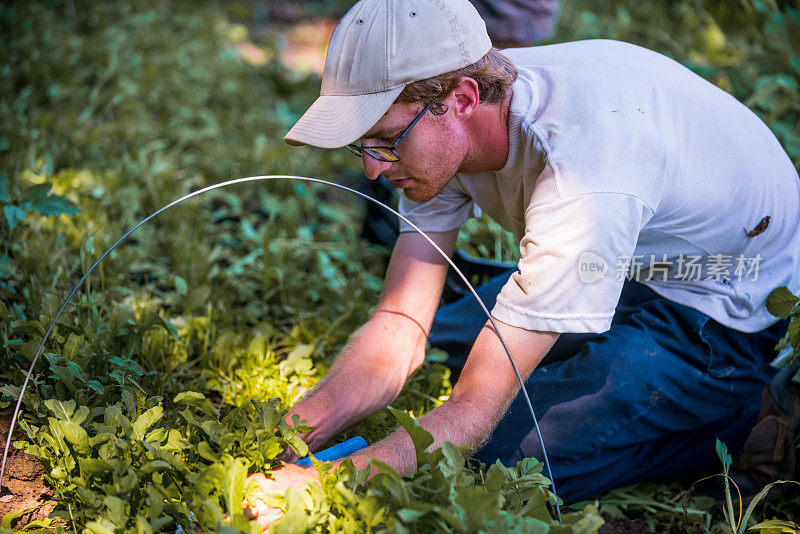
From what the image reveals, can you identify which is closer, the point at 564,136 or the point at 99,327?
the point at 564,136

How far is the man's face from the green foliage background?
0.54 metres

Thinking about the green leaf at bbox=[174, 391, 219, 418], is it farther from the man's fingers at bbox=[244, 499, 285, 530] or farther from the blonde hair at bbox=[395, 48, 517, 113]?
the blonde hair at bbox=[395, 48, 517, 113]

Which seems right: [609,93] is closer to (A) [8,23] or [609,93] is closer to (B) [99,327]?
(B) [99,327]

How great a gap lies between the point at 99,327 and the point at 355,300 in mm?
900

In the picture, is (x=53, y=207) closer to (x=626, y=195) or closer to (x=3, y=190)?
(x=3, y=190)

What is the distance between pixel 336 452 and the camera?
1724 millimetres

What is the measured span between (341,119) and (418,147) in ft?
0.61

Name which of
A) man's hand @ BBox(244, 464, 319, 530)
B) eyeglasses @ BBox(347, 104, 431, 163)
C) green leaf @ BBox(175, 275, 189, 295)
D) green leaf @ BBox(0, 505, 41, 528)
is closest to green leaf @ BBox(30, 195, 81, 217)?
green leaf @ BBox(175, 275, 189, 295)

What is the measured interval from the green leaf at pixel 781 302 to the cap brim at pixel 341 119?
109cm

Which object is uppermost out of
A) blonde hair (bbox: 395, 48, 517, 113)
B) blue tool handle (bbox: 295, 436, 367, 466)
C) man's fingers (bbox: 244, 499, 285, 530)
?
blonde hair (bbox: 395, 48, 517, 113)

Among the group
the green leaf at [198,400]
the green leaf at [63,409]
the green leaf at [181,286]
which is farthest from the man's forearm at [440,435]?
the green leaf at [181,286]

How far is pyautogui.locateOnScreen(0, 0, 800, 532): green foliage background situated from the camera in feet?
4.91

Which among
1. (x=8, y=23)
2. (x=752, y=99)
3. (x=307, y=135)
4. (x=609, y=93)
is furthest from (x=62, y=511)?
(x=8, y=23)

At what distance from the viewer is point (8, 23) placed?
3.93 metres
